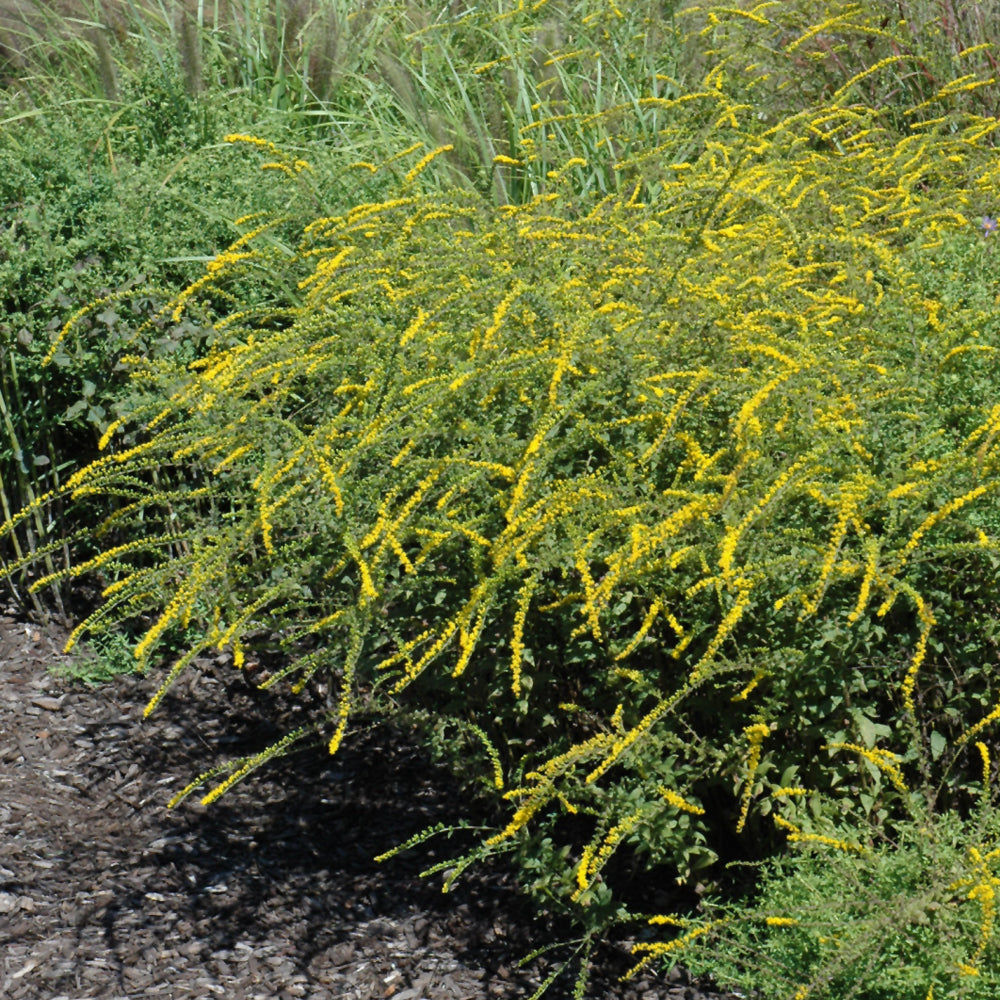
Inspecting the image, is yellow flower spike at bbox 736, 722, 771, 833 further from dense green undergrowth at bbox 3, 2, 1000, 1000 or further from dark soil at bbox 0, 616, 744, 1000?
dark soil at bbox 0, 616, 744, 1000

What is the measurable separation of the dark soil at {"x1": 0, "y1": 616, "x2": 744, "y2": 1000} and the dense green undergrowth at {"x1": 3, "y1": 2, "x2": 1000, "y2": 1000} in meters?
0.22

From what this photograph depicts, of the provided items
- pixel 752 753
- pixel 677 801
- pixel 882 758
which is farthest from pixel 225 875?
pixel 882 758

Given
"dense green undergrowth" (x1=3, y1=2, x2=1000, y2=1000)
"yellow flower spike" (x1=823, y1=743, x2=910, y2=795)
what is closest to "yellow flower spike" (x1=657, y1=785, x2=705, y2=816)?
"dense green undergrowth" (x1=3, y1=2, x2=1000, y2=1000)

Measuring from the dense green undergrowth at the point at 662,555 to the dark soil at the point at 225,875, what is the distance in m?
0.22

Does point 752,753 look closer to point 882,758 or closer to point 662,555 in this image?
point 882,758

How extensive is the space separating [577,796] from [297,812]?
1167mm

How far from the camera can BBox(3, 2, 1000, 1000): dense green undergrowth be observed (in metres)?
2.74

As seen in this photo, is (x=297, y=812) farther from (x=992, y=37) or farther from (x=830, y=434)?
(x=992, y=37)

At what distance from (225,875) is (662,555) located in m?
1.53

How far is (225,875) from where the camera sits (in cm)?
354

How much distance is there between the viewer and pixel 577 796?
3006mm

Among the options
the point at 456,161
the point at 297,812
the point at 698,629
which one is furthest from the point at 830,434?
the point at 456,161

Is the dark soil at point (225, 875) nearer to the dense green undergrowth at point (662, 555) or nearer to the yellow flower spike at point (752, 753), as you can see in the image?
the dense green undergrowth at point (662, 555)

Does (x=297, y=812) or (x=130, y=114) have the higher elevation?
(x=130, y=114)
